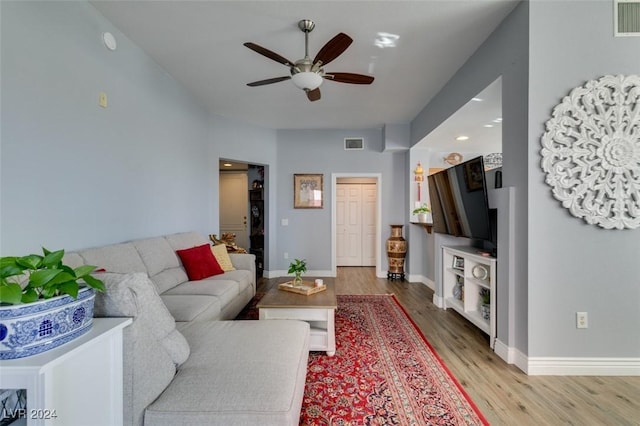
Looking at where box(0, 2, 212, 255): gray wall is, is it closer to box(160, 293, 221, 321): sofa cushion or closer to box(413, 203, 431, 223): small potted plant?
box(160, 293, 221, 321): sofa cushion

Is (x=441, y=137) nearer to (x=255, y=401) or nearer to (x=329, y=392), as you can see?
(x=329, y=392)

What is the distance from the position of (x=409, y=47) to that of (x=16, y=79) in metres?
2.97

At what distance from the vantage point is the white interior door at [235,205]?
6719mm

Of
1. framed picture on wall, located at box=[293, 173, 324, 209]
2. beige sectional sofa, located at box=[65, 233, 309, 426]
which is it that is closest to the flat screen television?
beige sectional sofa, located at box=[65, 233, 309, 426]

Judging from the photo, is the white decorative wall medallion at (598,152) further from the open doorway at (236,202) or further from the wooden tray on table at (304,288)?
the open doorway at (236,202)

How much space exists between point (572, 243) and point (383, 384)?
1733 mm

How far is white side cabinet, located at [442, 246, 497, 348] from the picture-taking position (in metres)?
2.45

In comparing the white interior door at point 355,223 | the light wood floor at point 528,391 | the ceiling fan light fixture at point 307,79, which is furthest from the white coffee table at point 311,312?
the white interior door at point 355,223

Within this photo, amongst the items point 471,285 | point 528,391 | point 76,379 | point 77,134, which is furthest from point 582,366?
point 77,134

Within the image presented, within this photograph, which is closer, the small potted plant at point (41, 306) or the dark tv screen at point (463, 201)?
the small potted plant at point (41, 306)

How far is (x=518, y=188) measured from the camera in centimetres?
213

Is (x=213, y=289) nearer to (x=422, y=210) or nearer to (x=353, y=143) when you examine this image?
(x=422, y=210)

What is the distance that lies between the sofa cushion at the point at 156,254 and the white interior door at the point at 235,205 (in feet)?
12.2

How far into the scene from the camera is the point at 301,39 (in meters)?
2.53
